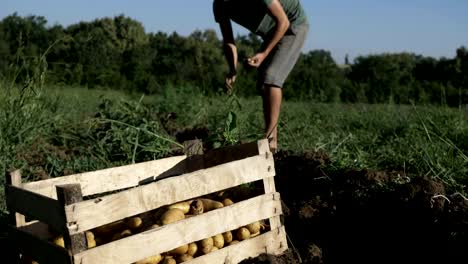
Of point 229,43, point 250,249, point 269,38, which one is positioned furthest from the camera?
point 229,43

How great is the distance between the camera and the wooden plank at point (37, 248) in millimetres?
2357

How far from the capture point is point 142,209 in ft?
8.20

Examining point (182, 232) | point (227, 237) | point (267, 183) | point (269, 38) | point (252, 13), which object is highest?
point (252, 13)

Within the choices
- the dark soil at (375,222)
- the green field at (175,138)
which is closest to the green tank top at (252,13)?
the green field at (175,138)

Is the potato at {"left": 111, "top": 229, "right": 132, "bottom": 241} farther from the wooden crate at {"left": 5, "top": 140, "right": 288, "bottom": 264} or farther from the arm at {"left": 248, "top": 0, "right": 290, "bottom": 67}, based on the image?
the arm at {"left": 248, "top": 0, "right": 290, "bottom": 67}

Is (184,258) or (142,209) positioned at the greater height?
(142,209)

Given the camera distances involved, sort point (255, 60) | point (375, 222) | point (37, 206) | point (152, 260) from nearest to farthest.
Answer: point (37, 206)
point (152, 260)
point (375, 222)
point (255, 60)

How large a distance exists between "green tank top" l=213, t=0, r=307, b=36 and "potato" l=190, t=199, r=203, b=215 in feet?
7.40

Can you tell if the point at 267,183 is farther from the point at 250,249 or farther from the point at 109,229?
the point at 109,229

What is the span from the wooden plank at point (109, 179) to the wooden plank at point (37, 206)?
0.12 meters

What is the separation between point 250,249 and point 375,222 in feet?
2.69

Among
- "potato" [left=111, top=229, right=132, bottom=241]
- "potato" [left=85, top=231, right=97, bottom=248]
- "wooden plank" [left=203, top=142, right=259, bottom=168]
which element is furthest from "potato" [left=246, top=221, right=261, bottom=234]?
"potato" [left=85, top=231, right=97, bottom=248]

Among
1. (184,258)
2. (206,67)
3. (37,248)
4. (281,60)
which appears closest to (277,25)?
(281,60)

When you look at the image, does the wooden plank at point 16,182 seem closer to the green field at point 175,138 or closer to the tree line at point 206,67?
the green field at point 175,138
